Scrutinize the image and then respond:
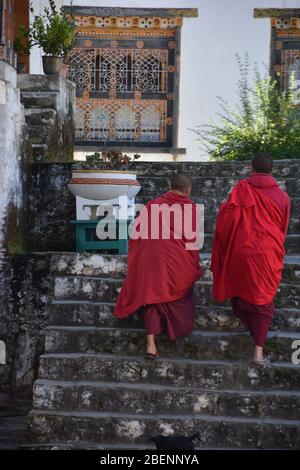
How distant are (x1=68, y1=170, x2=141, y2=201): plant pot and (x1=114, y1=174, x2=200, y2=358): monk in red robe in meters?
1.27

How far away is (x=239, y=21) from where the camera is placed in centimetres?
1280

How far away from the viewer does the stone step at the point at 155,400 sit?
630 cm

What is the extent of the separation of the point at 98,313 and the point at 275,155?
137 inches

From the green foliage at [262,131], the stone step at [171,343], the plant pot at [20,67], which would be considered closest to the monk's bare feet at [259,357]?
the stone step at [171,343]

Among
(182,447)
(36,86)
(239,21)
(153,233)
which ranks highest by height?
(239,21)

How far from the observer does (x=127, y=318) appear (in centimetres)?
694

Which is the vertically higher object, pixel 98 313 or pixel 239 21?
pixel 239 21

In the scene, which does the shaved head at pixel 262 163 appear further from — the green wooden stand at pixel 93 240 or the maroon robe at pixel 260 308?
the green wooden stand at pixel 93 240

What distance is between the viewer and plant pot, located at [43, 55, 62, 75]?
31.6 ft

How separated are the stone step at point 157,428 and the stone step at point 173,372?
287 millimetres

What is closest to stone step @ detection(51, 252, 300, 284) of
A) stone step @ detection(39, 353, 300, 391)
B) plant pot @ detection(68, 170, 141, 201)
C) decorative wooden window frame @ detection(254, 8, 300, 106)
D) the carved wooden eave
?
plant pot @ detection(68, 170, 141, 201)

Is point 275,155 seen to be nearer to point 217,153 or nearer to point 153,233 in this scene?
point 217,153

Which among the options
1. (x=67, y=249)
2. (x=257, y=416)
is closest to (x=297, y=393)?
(x=257, y=416)
